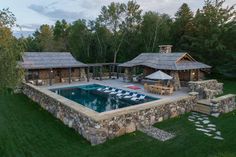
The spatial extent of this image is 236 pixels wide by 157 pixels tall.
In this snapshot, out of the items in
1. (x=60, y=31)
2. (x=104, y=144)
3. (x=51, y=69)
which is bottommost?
(x=104, y=144)

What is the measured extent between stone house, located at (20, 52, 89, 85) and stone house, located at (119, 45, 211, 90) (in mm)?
6279

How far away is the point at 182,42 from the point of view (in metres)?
30.1

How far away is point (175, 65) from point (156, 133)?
35.0 feet

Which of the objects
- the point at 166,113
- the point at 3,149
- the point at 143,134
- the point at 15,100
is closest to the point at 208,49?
the point at 166,113

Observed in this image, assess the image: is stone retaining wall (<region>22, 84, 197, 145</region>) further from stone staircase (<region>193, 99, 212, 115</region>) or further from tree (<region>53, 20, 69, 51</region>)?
tree (<region>53, 20, 69, 51</region>)

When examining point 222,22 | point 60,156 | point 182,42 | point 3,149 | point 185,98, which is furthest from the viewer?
point 182,42

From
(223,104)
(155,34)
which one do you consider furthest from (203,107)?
(155,34)

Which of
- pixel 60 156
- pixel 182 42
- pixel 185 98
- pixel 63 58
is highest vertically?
pixel 182 42

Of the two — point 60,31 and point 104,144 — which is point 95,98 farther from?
point 60,31

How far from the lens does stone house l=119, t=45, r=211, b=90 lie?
19.0 m

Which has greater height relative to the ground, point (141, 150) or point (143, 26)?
point (143, 26)

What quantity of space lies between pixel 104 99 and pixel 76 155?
369 inches

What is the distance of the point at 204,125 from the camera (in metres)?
10.3

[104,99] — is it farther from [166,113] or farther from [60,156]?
[60,156]
